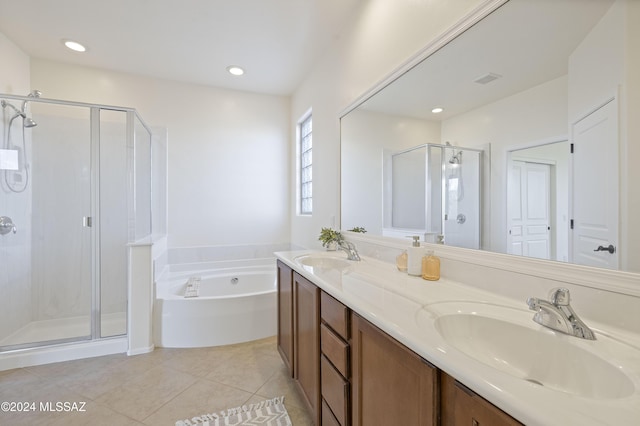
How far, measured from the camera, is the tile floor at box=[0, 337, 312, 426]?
164 centimetres

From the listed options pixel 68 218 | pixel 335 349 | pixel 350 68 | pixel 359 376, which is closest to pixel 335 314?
pixel 335 349

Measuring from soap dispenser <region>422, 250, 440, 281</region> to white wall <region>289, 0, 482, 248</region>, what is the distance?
3.52 feet

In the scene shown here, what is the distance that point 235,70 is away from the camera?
3020 millimetres

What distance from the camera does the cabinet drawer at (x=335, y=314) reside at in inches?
43.9

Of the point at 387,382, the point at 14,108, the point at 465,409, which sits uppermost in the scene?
the point at 14,108

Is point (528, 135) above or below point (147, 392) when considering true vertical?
above

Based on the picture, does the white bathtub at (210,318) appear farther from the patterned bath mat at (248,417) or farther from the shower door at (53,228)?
the patterned bath mat at (248,417)

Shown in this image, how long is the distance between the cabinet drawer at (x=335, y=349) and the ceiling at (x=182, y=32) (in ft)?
7.12

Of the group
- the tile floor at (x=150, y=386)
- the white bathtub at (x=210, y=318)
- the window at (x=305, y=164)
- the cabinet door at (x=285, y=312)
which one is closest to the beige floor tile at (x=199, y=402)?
the tile floor at (x=150, y=386)

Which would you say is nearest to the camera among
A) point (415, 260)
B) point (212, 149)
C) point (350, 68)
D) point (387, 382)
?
point (387, 382)

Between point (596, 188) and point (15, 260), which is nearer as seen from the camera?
point (596, 188)

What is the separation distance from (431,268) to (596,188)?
0.67 meters

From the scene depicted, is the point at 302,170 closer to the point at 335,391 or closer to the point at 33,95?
the point at 33,95

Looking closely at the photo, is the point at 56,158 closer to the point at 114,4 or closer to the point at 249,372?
the point at 114,4
